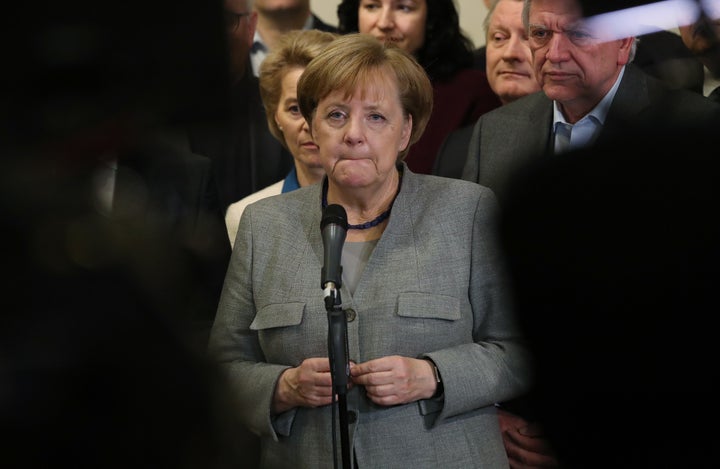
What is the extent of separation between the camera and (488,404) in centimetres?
223

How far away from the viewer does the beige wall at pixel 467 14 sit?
379 cm

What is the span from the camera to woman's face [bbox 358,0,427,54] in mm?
3158

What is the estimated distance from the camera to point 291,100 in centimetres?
302

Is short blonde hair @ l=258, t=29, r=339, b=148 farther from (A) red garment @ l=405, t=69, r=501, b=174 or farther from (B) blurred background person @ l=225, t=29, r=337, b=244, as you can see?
(A) red garment @ l=405, t=69, r=501, b=174

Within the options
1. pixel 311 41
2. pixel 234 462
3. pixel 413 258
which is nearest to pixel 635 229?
pixel 234 462

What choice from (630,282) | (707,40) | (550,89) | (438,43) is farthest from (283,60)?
(630,282)

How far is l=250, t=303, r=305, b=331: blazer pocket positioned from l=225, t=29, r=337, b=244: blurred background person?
0.67m

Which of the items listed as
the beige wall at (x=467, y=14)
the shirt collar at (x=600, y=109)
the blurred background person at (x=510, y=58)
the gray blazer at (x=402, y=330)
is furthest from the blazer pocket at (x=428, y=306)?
the beige wall at (x=467, y=14)

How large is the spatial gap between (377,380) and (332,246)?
1.17 feet

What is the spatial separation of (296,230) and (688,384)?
5.92 feet

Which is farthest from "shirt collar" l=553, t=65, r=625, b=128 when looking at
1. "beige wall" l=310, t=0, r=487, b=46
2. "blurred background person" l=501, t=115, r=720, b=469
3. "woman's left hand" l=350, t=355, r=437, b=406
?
"beige wall" l=310, t=0, r=487, b=46

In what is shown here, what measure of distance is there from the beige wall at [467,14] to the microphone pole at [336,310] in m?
1.99

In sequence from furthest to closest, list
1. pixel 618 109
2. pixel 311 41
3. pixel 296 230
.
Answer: pixel 311 41, pixel 296 230, pixel 618 109

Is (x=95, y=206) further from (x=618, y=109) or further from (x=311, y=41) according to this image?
(x=311, y=41)
